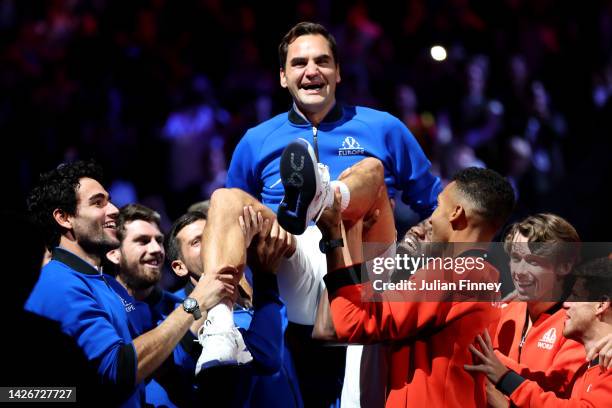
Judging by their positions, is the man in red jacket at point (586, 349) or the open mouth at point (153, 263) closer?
A: the man in red jacket at point (586, 349)

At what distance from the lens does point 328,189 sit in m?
4.00

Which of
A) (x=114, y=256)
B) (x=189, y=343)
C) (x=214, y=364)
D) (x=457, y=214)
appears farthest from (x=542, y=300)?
(x=114, y=256)

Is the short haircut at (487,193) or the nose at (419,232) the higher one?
the short haircut at (487,193)

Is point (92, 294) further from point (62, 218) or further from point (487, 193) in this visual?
point (487, 193)

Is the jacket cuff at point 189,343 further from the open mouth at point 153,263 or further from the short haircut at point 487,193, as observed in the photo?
the short haircut at point 487,193

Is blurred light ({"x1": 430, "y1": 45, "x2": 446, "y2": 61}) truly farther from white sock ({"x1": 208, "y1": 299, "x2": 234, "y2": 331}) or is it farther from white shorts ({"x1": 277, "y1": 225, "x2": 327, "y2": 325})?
white sock ({"x1": 208, "y1": 299, "x2": 234, "y2": 331})

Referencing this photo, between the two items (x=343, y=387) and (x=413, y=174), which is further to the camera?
(x=413, y=174)

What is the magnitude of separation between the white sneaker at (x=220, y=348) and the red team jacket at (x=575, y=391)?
102cm

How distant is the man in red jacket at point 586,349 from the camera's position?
3.84m

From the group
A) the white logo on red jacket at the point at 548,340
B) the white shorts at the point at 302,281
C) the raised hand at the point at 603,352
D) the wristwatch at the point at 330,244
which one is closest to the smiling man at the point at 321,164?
the white shorts at the point at 302,281

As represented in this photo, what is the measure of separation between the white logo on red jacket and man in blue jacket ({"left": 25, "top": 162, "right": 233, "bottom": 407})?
1.32 meters

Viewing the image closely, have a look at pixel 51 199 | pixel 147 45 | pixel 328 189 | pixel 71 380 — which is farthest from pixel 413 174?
pixel 147 45

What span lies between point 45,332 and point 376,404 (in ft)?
4.53

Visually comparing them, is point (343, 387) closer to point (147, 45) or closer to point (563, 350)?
point (563, 350)
